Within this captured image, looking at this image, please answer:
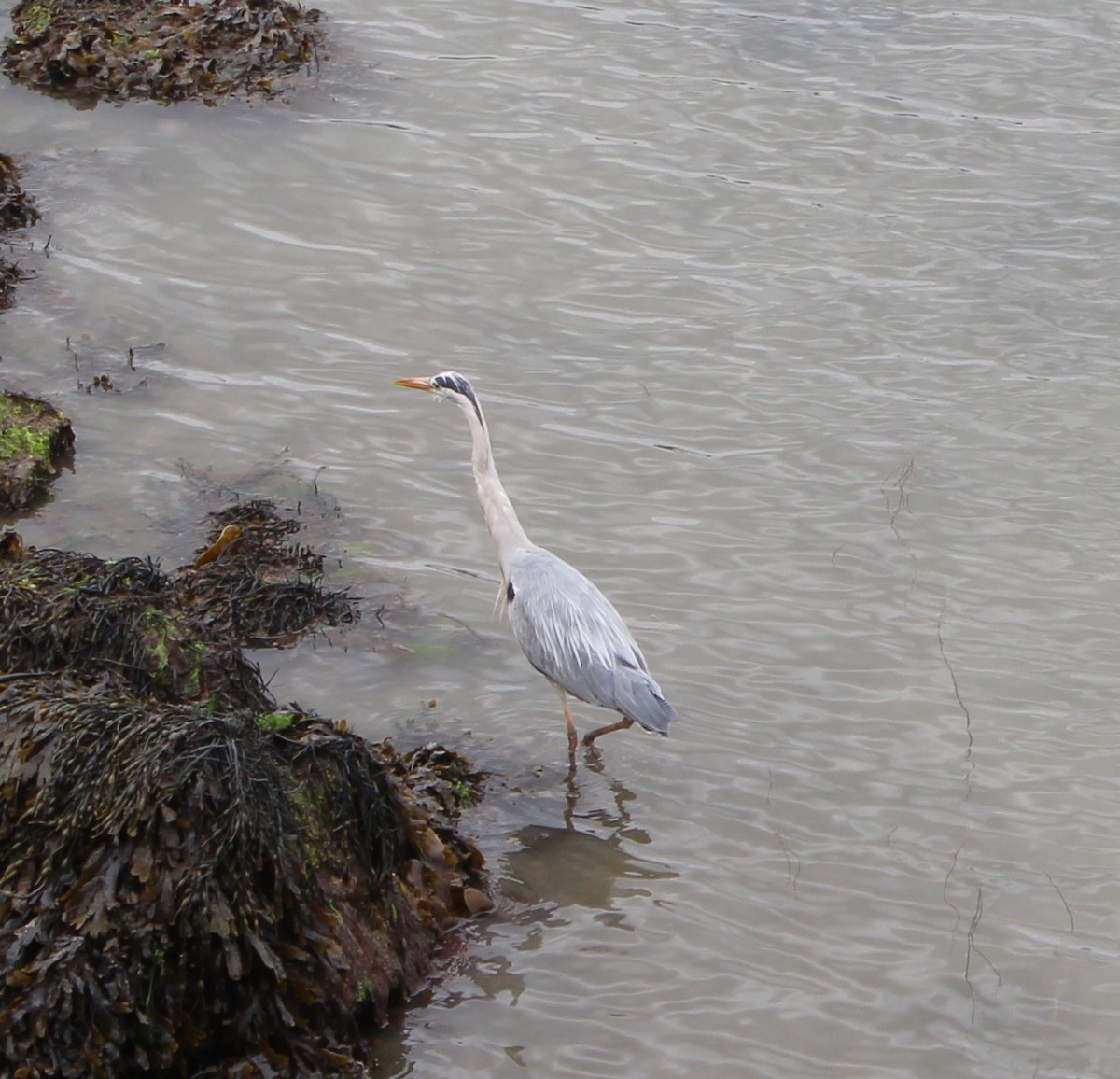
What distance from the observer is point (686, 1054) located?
17.2 ft

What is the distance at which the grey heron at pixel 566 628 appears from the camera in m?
6.65

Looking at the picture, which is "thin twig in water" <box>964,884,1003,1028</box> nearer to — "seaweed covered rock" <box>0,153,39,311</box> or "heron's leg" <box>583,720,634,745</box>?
"heron's leg" <box>583,720,634,745</box>

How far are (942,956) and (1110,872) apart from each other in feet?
2.86

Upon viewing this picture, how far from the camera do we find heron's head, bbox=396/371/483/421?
293 inches

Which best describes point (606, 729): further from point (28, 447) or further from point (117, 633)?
point (28, 447)

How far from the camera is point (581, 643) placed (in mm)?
6711

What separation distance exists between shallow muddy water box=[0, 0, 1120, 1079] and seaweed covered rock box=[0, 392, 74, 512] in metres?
0.17

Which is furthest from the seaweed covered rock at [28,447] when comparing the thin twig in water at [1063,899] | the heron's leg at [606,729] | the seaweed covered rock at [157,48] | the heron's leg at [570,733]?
the thin twig in water at [1063,899]

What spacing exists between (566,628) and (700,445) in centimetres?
249

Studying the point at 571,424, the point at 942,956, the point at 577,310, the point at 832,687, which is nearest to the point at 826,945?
the point at 942,956

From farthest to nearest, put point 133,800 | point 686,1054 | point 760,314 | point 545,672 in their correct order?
point 760,314 < point 545,672 < point 686,1054 < point 133,800

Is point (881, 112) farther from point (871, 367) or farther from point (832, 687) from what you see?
point (832, 687)

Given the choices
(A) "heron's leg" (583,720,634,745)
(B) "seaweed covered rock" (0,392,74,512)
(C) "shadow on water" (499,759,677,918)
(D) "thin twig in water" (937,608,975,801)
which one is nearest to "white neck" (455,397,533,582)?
(A) "heron's leg" (583,720,634,745)

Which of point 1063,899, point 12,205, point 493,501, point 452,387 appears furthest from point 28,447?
point 1063,899
